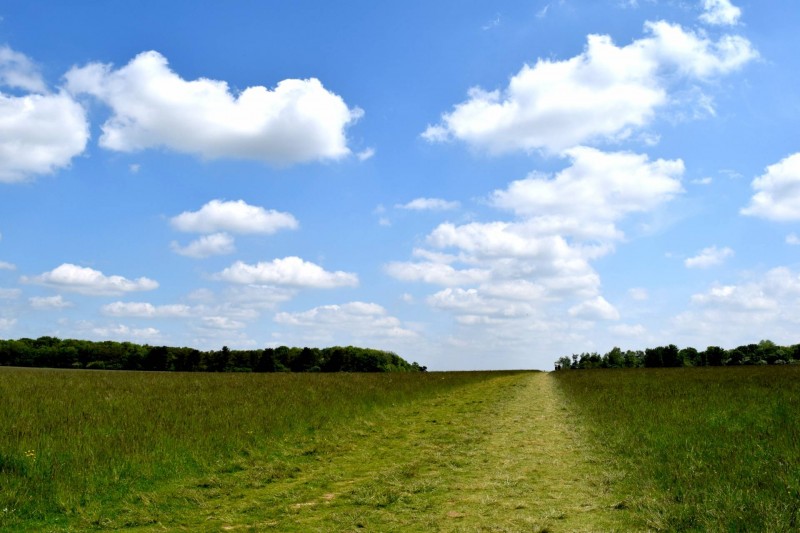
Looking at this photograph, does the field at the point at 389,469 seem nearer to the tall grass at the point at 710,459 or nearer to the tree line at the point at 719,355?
the tall grass at the point at 710,459

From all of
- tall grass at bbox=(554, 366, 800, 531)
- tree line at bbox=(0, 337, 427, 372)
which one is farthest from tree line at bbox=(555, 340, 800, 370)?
tall grass at bbox=(554, 366, 800, 531)

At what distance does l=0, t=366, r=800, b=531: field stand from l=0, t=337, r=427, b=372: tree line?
281 ft

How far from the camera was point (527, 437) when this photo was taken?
13562 millimetres

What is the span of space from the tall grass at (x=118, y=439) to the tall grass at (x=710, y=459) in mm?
7897

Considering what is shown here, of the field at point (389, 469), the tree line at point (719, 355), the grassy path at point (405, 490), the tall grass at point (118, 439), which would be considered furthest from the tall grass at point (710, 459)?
the tree line at point (719, 355)

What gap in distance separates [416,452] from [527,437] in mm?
3446

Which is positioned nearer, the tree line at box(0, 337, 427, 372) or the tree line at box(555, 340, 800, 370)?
the tree line at box(0, 337, 427, 372)

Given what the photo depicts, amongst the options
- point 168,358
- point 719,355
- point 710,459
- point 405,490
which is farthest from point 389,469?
point 719,355

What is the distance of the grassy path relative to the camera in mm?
6848

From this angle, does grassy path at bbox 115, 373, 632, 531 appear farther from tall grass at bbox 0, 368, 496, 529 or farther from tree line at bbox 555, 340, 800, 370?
tree line at bbox 555, 340, 800, 370

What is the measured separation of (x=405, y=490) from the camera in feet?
27.4

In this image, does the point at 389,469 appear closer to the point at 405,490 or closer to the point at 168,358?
Result: the point at 405,490

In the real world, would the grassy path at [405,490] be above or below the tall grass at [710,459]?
below

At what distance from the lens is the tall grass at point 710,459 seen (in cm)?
659
